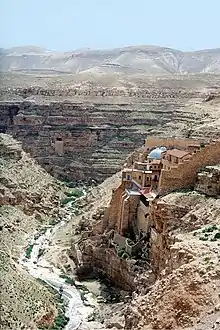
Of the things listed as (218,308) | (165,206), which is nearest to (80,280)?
(165,206)

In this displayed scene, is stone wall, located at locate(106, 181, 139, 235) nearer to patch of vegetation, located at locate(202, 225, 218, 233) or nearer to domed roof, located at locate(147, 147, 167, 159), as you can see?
domed roof, located at locate(147, 147, 167, 159)

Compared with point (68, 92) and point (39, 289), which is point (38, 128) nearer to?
point (68, 92)

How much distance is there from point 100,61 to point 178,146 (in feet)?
498

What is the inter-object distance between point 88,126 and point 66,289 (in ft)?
143

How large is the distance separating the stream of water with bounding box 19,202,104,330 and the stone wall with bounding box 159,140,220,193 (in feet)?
22.6

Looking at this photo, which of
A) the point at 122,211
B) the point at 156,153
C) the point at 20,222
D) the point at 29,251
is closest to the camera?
the point at 122,211

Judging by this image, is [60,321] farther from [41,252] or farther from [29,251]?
[29,251]

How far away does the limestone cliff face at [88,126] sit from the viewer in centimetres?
7019

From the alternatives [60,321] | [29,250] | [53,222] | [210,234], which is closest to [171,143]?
[29,250]

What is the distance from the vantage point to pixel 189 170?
3375 cm

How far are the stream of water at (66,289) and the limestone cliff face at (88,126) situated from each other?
25.9 meters

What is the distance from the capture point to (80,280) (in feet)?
122

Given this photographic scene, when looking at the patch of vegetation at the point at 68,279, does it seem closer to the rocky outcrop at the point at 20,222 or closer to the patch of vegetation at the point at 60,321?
the rocky outcrop at the point at 20,222

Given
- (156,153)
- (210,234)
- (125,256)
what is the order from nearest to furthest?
(210,234)
(125,256)
(156,153)
